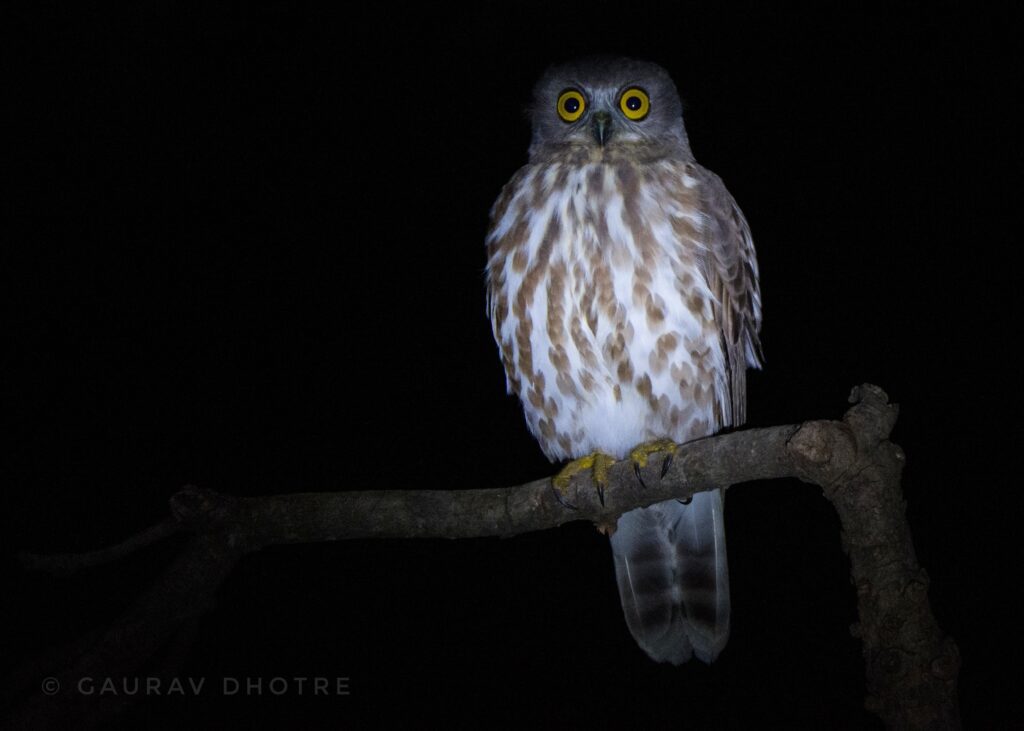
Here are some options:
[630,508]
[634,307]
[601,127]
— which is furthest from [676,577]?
[601,127]

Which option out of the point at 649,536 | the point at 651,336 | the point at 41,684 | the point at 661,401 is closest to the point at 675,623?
the point at 649,536

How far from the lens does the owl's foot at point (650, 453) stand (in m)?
1.97

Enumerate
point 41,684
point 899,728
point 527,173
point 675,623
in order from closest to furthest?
point 899,728 < point 41,684 < point 675,623 < point 527,173

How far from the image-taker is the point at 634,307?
2.28 metres

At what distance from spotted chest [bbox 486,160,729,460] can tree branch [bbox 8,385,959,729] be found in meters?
0.31

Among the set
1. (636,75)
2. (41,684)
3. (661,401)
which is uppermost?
(636,75)

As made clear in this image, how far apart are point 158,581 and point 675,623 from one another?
1.36m

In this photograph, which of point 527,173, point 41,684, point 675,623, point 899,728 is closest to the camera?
point 899,728

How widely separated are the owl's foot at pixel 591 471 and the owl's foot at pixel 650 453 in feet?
0.31

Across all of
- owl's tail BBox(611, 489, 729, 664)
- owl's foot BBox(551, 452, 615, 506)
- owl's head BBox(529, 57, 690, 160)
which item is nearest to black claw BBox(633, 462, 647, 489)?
owl's foot BBox(551, 452, 615, 506)

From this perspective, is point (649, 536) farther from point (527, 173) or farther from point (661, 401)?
point (527, 173)

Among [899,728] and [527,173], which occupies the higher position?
[527,173]

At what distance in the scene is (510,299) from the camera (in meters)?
2.48

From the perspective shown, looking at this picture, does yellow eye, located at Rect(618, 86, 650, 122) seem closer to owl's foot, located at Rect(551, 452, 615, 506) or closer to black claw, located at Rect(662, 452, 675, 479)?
owl's foot, located at Rect(551, 452, 615, 506)
